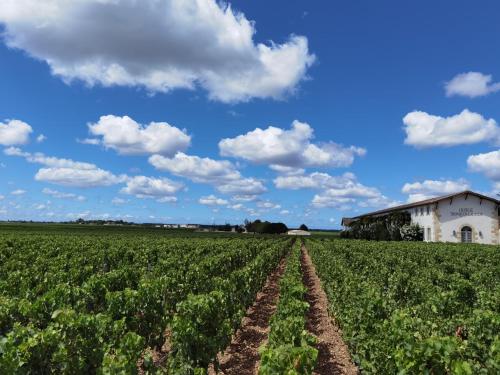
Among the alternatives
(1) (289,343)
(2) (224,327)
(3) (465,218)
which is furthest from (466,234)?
(1) (289,343)

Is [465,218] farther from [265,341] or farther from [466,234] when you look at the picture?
[265,341]

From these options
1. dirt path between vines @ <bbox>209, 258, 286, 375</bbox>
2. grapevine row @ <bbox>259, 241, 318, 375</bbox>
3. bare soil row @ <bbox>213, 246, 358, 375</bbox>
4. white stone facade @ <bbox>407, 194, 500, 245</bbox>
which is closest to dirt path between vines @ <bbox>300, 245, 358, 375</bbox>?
bare soil row @ <bbox>213, 246, 358, 375</bbox>

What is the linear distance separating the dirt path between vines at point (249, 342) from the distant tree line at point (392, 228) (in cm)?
3866

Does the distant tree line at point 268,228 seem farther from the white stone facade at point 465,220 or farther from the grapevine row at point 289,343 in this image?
the grapevine row at point 289,343

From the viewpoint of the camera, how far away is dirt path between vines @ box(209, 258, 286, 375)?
8.25 meters

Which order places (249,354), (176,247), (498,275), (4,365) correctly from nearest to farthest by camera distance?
(4,365)
(249,354)
(498,275)
(176,247)

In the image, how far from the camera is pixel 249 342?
997 centimetres

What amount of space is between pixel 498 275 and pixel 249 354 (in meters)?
11.7

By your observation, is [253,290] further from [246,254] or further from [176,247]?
[176,247]

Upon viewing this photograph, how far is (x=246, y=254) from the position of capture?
83.1ft

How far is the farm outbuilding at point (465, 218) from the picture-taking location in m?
44.2

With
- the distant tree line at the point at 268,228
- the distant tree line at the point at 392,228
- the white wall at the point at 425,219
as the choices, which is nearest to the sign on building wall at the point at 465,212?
the white wall at the point at 425,219

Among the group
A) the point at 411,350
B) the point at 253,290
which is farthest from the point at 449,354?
the point at 253,290

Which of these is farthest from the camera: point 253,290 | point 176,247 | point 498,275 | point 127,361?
point 176,247
